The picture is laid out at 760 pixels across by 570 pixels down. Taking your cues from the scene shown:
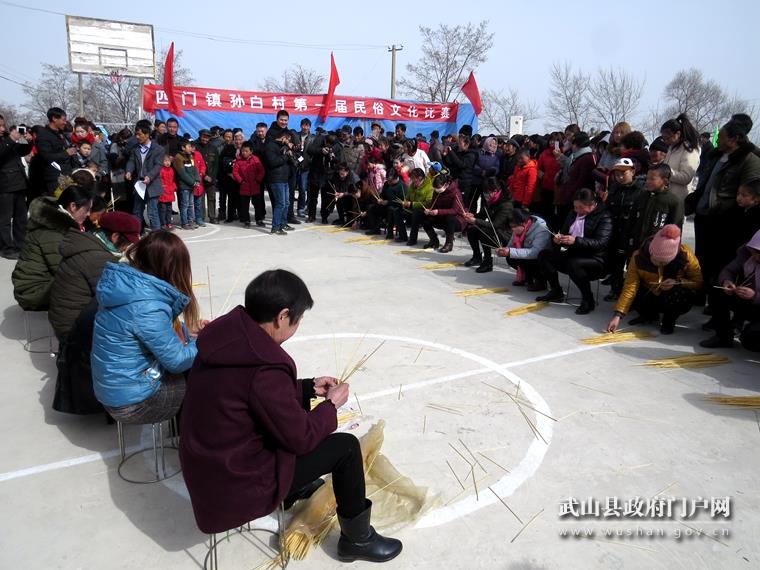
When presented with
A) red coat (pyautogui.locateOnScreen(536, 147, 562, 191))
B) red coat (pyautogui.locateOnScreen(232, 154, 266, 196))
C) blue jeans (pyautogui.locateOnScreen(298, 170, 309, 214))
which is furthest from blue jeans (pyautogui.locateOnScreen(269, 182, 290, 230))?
red coat (pyautogui.locateOnScreen(536, 147, 562, 191))

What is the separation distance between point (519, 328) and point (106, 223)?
3826 millimetres

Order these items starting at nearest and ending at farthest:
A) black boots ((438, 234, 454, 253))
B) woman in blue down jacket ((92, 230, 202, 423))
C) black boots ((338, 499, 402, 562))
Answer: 1. black boots ((338, 499, 402, 562))
2. woman in blue down jacket ((92, 230, 202, 423))
3. black boots ((438, 234, 454, 253))

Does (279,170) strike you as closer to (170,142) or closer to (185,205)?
(185,205)

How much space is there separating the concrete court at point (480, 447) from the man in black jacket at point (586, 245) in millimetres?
370

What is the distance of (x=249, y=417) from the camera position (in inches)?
79.5

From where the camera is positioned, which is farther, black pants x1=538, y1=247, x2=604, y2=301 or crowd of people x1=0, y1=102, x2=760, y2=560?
black pants x1=538, y1=247, x2=604, y2=301

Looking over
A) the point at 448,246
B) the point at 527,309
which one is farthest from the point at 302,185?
the point at 527,309

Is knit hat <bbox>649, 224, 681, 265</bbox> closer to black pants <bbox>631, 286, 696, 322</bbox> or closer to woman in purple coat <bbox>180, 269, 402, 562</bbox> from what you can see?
black pants <bbox>631, 286, 696, 322</bbox>

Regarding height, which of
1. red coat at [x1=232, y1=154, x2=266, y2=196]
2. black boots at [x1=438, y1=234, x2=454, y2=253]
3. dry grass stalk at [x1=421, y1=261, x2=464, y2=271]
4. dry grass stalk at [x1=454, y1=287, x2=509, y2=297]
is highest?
red coat at [x1=232, y1=154, x2=266, y2=196]

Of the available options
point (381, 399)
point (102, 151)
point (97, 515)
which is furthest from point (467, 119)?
point (97, 515)

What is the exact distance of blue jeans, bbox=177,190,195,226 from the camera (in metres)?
10.4

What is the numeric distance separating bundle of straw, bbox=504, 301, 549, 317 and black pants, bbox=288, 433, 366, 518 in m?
3.80

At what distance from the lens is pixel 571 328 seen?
17.9 ft

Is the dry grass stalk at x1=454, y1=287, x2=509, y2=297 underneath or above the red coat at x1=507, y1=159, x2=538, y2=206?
underneath
